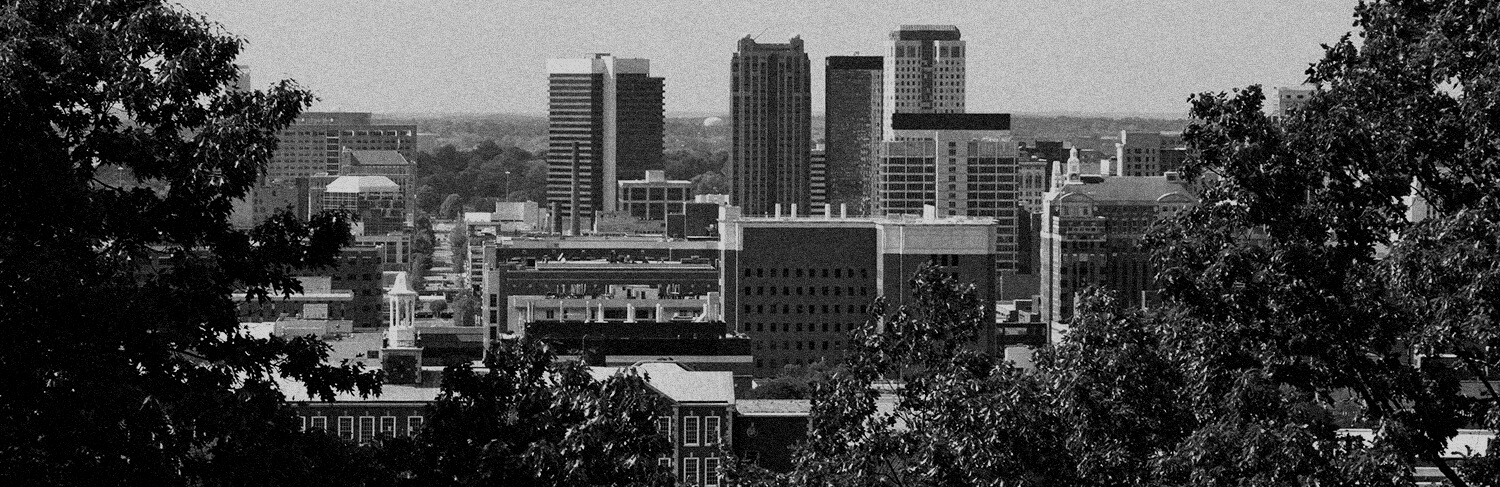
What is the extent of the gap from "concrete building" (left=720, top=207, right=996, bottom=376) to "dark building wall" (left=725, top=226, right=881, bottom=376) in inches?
1.8

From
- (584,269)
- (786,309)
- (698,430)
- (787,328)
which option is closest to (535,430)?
(698,430)

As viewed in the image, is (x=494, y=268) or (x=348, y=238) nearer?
(x=348, y=238)

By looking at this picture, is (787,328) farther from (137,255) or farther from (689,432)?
(137,255)

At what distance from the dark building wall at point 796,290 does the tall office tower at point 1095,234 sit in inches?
989

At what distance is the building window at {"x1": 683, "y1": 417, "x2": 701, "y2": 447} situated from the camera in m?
69.0

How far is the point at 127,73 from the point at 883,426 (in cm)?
754

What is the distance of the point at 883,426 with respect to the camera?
82.2ft

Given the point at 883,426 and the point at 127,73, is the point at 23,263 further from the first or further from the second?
the point at 883,426

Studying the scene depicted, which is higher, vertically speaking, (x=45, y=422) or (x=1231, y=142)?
(x=1231, y=142)

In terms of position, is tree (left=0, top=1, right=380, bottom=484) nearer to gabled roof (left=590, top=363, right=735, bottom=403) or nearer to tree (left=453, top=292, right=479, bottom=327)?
gabled roof (left=590, top=363, right=735, bottom=403)

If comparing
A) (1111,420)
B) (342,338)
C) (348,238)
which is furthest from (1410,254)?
(342,338)

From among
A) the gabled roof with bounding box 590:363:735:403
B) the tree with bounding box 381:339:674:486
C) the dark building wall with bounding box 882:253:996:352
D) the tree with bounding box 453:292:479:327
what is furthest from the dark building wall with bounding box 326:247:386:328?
the tree with bounding box 381:339:674:486

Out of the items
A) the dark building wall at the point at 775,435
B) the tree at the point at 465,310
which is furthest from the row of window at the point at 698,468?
the tree at the point at 465,310

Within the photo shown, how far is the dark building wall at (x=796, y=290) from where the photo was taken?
422ft
